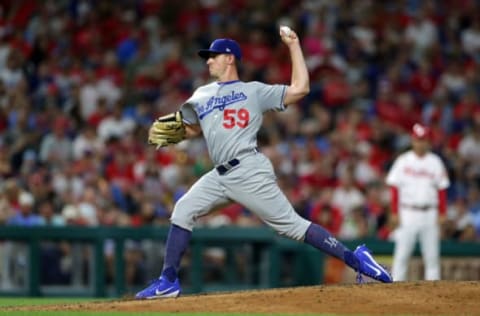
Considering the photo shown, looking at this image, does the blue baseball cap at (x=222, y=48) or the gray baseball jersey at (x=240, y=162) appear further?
the blue baseball cap at (x=222, y=48)

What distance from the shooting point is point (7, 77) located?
17.5 m

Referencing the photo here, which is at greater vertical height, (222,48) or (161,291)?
(222,48)

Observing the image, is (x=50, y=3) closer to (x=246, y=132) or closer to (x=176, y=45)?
(x=176, y=45)

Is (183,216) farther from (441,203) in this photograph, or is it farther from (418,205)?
(441,203)

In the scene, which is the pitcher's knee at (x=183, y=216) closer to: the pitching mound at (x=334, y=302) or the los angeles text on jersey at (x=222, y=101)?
the pitching mound at (x=334, y=302)

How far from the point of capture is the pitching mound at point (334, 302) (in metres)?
8.61

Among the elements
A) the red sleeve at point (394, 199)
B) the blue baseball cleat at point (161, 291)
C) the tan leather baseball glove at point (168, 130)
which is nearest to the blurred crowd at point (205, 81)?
the red sleeve at point (394, 199)

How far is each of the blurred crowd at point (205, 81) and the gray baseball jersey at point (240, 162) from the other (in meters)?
6.30

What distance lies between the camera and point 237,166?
9078 mm

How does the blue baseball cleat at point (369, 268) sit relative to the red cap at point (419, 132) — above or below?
below

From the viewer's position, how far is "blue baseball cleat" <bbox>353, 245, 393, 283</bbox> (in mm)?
9297

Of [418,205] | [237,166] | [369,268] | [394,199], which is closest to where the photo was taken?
[237,166]

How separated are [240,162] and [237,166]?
0.04 meters

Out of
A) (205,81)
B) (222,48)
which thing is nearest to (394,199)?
(205,81)
